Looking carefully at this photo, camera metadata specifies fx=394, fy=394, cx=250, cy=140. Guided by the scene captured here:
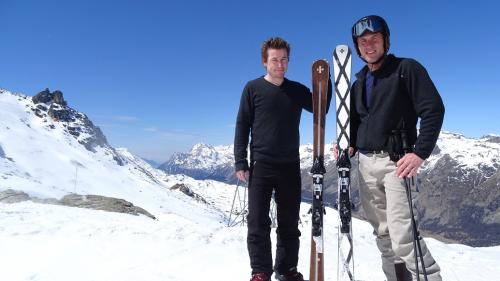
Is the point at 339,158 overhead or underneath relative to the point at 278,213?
overhead

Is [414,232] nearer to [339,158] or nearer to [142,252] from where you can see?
[339,158]

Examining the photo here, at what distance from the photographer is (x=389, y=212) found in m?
4.90

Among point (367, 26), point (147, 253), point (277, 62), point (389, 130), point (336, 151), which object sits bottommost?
point (147, 253)

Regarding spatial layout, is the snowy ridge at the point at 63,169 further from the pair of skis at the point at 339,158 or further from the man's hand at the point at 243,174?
the pair of skis at the point at 339,158

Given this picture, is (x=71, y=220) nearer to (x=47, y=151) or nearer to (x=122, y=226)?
(x=122, y=226)

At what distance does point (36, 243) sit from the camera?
9.07 m

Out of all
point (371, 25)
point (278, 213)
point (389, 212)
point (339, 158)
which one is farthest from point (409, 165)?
point (278, 213)

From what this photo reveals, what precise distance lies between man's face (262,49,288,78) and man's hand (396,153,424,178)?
2385 millimetres

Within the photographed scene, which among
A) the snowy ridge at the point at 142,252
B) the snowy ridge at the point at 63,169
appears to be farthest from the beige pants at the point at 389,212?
the snowy ridge at the point at 63,169

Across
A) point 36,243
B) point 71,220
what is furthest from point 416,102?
point 71,220

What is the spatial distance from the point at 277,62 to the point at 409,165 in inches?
102

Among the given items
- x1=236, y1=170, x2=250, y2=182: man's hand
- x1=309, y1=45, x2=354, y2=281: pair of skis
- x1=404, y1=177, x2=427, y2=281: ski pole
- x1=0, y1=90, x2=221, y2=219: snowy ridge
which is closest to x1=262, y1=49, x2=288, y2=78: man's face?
x1=309, y1=45, x2=354, y2=281: pair of skis

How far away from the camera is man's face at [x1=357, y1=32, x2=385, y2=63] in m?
5.25

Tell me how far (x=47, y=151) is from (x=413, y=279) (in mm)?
177600
